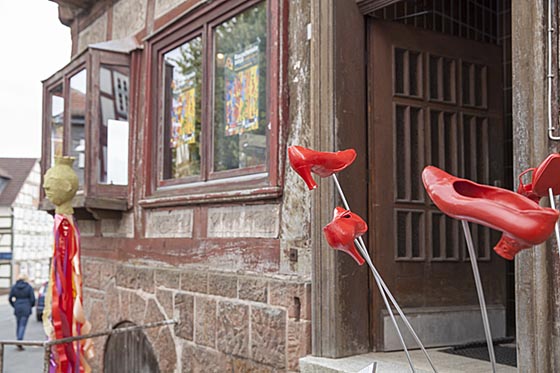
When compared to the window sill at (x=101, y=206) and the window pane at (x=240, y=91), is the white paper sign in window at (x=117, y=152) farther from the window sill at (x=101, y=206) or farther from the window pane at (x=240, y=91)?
the window pane at (x=240, y=91)

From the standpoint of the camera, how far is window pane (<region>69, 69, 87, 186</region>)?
8.22 metres

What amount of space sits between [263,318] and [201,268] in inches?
43.7

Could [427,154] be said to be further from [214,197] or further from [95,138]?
[95,138]

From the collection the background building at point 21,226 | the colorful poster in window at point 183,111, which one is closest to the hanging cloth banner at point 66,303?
the colorful poster in window at point 183,111

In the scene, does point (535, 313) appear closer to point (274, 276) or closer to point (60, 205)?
point (274, 276)

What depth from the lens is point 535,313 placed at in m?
3.28

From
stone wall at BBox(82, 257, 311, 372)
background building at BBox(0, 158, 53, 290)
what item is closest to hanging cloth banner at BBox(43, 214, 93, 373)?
stone wall at BBox(82, 257, 311, 372)

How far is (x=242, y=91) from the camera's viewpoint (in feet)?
19.4

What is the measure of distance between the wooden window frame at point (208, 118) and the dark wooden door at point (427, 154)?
2.29 ft

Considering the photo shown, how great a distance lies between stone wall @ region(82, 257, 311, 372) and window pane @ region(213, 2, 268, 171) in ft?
3.07

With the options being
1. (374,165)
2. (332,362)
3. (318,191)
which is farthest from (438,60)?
(332,362)

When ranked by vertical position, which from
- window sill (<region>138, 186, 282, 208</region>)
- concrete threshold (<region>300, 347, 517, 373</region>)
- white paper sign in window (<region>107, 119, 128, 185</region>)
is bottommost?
concrete threshold (<region>300, 347, 517, 373</region>)

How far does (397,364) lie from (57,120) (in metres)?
6.19

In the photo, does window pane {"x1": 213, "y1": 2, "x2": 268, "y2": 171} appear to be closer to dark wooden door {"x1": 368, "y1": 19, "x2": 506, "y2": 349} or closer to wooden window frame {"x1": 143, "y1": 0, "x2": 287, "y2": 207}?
wooden window frame {"x1": 143, "y1": 0, "x2": 287, "y2": 207}
